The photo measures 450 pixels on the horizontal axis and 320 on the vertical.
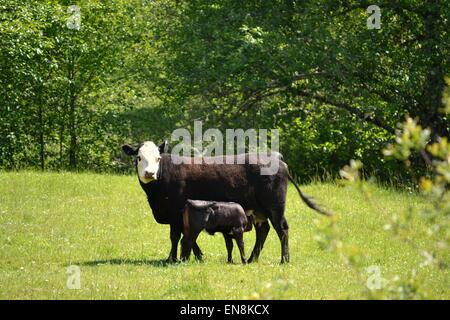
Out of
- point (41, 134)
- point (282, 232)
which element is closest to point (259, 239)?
point (282, 232)

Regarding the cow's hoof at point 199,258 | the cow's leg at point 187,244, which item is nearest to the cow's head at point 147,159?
the cow's leg at point 187,244

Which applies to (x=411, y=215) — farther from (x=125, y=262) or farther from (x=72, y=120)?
(x=72, y=120)

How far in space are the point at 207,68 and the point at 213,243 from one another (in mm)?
9788

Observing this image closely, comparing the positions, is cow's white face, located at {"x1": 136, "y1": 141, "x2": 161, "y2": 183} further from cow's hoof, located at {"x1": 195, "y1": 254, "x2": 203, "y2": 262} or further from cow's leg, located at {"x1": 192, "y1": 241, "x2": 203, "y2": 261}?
cow's hoof, located at {"x1": 195, "y1": 254, "x2": 203, "y2": 262}

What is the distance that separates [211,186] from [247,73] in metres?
10.8

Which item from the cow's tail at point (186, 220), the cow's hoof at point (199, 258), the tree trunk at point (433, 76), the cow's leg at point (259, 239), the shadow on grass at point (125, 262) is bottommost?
the shadow on grass at point (125, 262)

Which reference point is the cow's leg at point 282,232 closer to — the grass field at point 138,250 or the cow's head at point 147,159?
the grass field at point 138,250

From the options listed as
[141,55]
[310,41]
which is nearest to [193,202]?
[310,41]

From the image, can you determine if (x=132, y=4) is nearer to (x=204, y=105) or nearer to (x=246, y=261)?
(x=204, y=105)

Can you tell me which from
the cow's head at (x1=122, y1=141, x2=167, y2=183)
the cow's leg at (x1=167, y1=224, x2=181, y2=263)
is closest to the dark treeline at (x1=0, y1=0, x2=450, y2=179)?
the cow's head at (x1=122, y1=141, x2=167, y2=183)

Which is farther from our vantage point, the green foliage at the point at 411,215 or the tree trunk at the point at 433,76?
the tree trunk at the point at 433,76

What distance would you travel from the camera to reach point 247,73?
1054 inches

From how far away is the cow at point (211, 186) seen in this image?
16.1 meters

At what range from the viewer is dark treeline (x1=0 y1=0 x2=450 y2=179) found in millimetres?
25641
